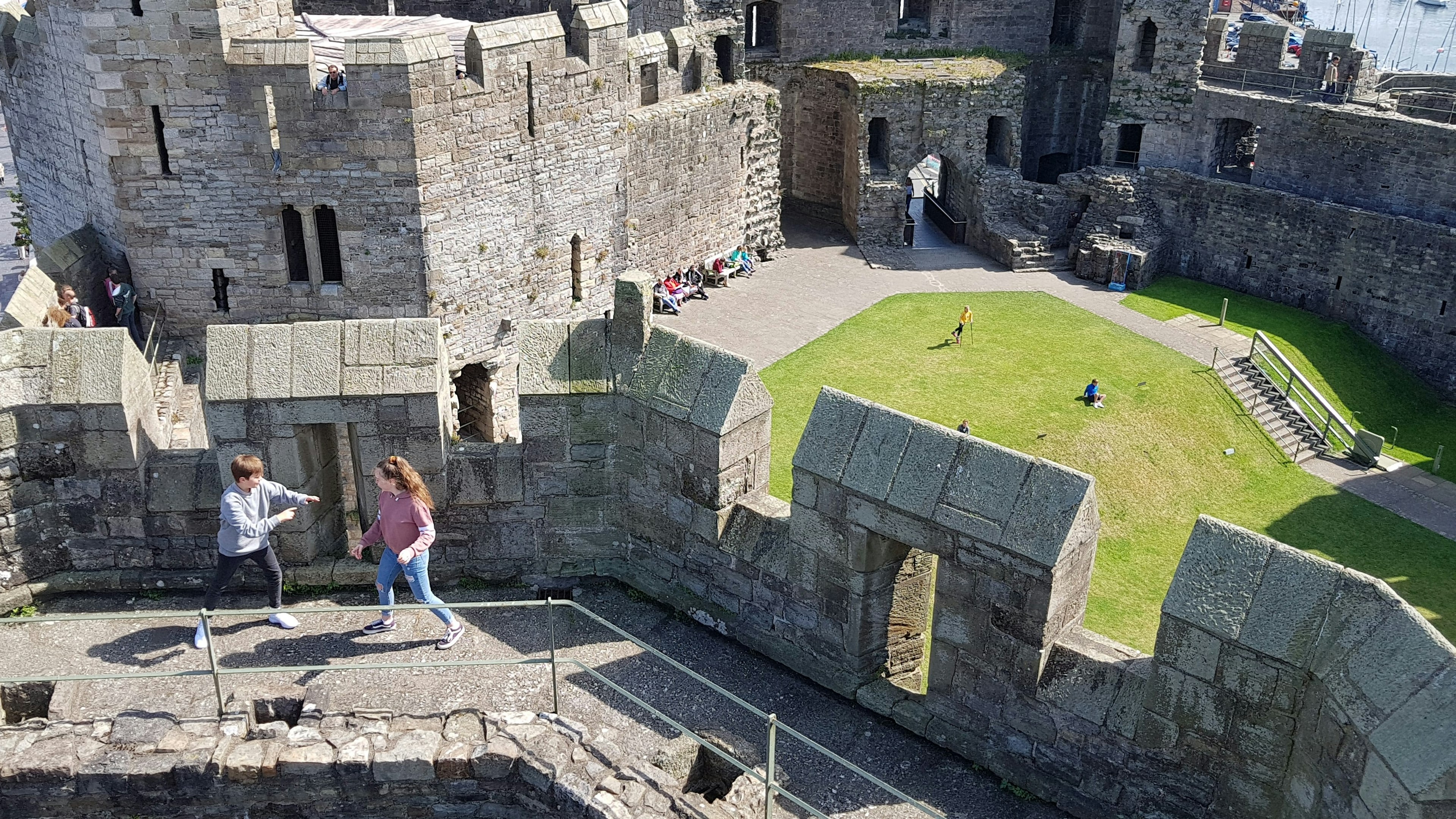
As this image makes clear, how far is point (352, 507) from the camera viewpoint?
10.6 metres

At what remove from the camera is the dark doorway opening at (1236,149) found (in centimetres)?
3306

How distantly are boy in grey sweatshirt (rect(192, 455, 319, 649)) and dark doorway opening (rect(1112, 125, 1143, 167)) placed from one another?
29.0 meters

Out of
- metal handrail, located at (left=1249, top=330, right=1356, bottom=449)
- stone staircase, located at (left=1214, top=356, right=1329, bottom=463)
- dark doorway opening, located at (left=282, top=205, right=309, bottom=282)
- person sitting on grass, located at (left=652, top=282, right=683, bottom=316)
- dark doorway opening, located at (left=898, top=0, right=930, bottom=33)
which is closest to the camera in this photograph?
dark doorway opening, located at (left=282, top=205, right=309, bottom=282)

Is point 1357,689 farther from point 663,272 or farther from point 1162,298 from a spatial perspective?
point 1162,298

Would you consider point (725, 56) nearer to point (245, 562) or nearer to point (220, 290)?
point (220, 290)

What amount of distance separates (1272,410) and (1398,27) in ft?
241

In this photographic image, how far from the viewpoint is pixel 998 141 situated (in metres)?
35.2

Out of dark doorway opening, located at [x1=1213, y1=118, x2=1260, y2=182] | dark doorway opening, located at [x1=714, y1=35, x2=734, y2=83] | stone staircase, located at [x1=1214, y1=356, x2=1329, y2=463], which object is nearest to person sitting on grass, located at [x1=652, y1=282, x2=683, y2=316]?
dark doorway opening, located at [x1=714, y1=35, x2=734, y2=83]

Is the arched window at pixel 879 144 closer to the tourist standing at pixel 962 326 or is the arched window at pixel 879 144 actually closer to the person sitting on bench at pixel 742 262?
the person sitting on bench at pixel 742 262

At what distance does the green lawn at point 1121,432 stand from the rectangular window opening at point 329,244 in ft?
23.8

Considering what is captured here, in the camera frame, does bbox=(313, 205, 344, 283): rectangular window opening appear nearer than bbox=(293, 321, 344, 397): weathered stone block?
No

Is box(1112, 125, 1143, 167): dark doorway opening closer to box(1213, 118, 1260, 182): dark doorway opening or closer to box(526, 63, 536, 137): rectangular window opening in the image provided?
box(1213, 118, 1260, 182): dark doorway opening

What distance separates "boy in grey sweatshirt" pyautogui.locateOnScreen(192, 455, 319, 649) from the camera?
29.7 ft

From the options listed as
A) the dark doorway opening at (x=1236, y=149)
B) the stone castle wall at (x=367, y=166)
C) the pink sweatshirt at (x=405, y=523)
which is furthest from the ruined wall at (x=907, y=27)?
the pink sweatshirt at (x=405, y=523)
